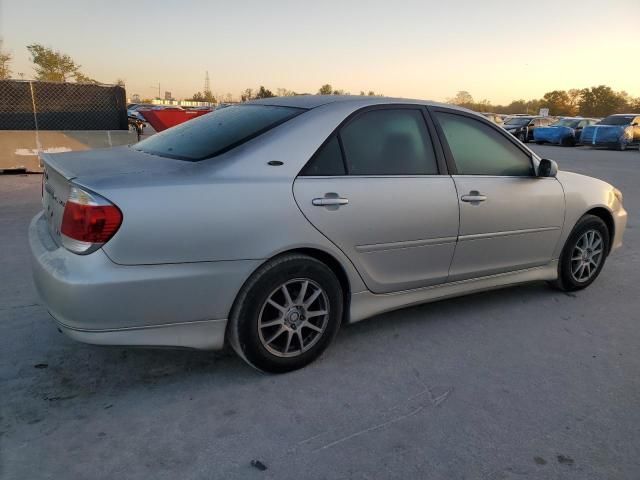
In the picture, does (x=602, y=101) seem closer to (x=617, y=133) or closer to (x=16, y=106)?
(x=617, y=133)

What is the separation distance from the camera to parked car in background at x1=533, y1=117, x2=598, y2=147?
1004 inches

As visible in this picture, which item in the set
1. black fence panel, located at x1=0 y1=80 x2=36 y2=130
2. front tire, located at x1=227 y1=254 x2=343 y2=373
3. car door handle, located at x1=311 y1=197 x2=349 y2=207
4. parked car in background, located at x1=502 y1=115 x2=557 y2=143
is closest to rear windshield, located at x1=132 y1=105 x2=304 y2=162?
car door handle, located at x1=311 y1=197 x2=349 y2=207

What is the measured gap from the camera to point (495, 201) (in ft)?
11.7

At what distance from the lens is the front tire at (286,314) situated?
2.65 m

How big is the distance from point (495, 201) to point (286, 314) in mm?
1776

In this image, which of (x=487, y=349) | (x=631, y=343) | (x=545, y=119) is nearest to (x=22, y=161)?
(x=487, y=349)

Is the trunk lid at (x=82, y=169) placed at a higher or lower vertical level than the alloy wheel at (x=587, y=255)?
higher

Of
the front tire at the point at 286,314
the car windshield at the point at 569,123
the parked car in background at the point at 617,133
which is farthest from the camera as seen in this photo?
the car windshield at the point at 569,123

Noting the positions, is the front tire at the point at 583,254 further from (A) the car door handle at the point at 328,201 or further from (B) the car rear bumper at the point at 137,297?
(B) the car rear bumper at the point at 137,297

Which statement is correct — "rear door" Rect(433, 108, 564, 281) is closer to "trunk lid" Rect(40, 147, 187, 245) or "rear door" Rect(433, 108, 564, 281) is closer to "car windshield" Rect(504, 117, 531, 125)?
"trunk lid" Rect(40, 147, 187, 245)

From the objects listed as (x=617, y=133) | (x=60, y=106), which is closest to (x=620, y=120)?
(x=617, y=133)

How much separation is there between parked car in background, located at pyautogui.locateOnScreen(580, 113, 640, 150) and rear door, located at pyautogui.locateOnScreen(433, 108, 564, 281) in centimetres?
2270

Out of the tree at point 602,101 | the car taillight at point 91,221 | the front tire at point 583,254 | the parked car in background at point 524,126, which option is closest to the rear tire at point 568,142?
the parked car in background at point 524,126

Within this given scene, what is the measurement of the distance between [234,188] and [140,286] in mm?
663
